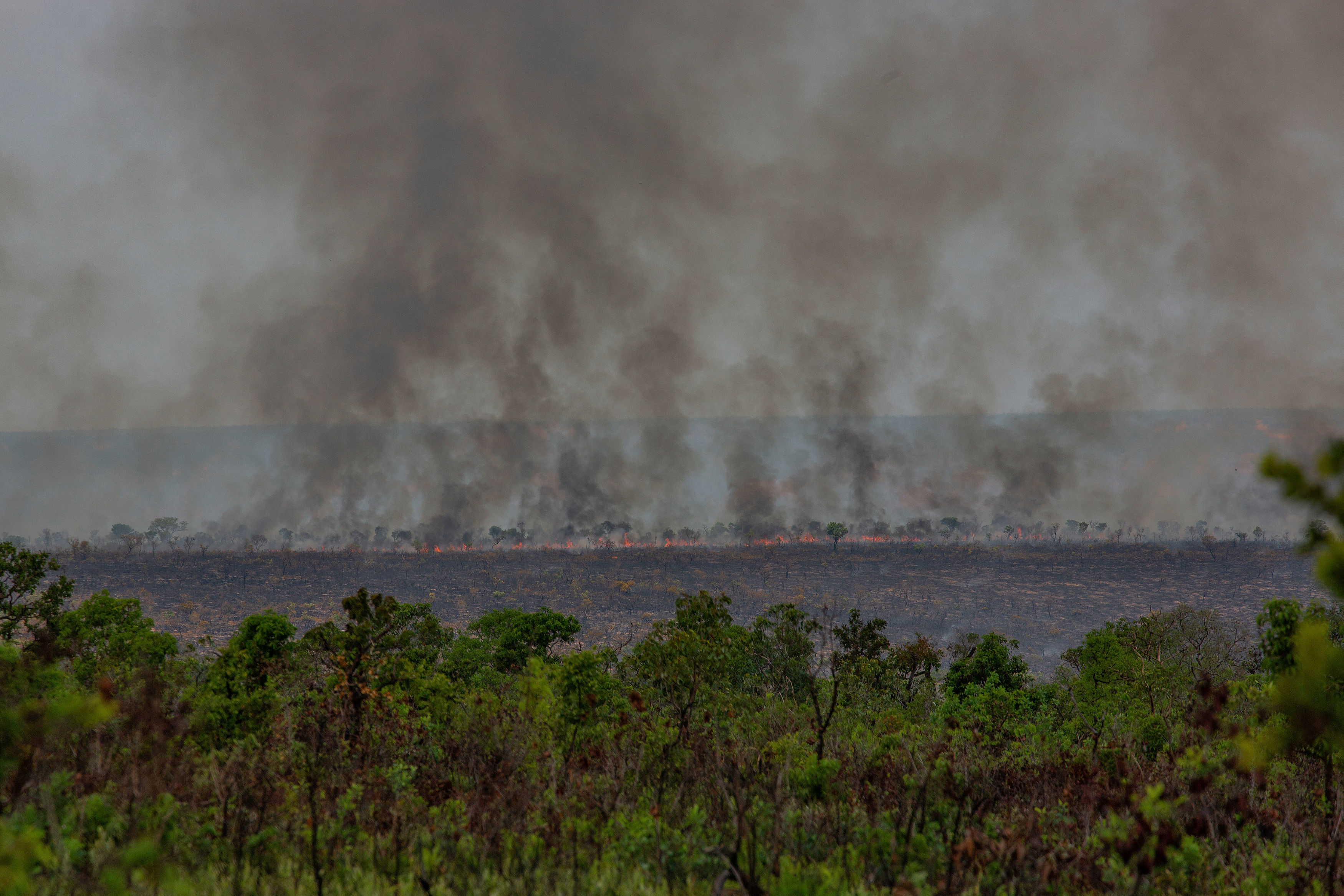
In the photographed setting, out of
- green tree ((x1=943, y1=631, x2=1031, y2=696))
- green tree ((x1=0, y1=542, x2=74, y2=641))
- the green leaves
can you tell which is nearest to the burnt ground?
green tree ((x1=943, y1=631, x2=1031, y2=696))

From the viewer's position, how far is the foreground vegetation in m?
7.40

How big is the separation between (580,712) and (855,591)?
18732cm

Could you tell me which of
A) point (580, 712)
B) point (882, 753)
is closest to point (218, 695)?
point (580, 712)

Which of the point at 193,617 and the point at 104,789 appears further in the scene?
the point at 193,617

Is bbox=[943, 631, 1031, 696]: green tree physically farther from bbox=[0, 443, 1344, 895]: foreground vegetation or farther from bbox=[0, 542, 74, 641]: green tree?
bbox=[0, 542, 74, 641]: green tree

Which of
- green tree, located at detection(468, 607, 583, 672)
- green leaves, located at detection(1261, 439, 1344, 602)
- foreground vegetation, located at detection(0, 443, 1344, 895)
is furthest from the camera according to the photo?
green tree, located at detection(468, 607, 583, 672)

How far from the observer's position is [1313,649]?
119 inches

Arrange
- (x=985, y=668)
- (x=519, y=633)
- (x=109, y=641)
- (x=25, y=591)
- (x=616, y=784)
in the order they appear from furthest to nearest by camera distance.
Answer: (x=985, y=668) → (x=519, y=633) → (x=25, y=591) → (x=109, y=641) → (x=616, y=784)

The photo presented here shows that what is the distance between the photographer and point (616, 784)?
1173cm

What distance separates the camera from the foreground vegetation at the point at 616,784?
291 inches

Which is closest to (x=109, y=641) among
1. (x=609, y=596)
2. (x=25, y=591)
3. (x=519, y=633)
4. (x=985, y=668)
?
(x=25, y=591)

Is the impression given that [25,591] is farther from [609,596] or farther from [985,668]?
[609,596]

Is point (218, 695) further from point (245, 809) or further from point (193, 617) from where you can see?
point (193, 617)

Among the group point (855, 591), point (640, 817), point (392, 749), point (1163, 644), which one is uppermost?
point (640, 817)
